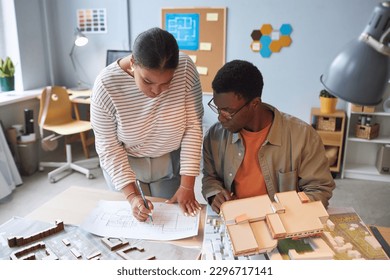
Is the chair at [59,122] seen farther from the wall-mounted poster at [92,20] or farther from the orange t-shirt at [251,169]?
the orange t-shirt at [251,169]

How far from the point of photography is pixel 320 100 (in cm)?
319

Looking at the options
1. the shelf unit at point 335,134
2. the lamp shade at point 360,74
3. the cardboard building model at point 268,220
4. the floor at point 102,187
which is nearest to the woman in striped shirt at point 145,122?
the cardboard building model at point 268,220

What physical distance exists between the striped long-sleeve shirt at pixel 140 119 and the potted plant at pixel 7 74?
2509 millimetres

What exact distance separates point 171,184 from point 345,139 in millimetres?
2289

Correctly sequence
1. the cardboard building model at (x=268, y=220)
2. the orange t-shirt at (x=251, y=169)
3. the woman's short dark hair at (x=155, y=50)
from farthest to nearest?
the orange t-shirt at (x=251, y=169) < the woman's short dark hair at (x=155, y=50) < the cardboard building model at (x=268, y=220)

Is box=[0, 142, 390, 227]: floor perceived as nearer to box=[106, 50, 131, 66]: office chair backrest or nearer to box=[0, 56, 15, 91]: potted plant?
box=[0, 56, 15, 91]: potted plant

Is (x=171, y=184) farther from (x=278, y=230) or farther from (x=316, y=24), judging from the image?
(x=316, y=24)

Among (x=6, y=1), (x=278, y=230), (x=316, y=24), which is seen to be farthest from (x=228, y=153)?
(x=6, y=1)

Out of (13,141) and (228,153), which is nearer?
(228,153)

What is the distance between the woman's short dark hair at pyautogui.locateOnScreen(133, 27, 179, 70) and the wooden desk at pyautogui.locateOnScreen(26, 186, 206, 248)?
1.63ft

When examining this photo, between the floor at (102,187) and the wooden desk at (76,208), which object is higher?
the wooden desk at (76,208)

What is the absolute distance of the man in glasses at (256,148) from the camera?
Answer: 112cm

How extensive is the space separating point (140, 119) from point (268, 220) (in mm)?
546

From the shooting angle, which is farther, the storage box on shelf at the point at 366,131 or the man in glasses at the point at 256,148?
the storage box on shelf at the point at 366,131
